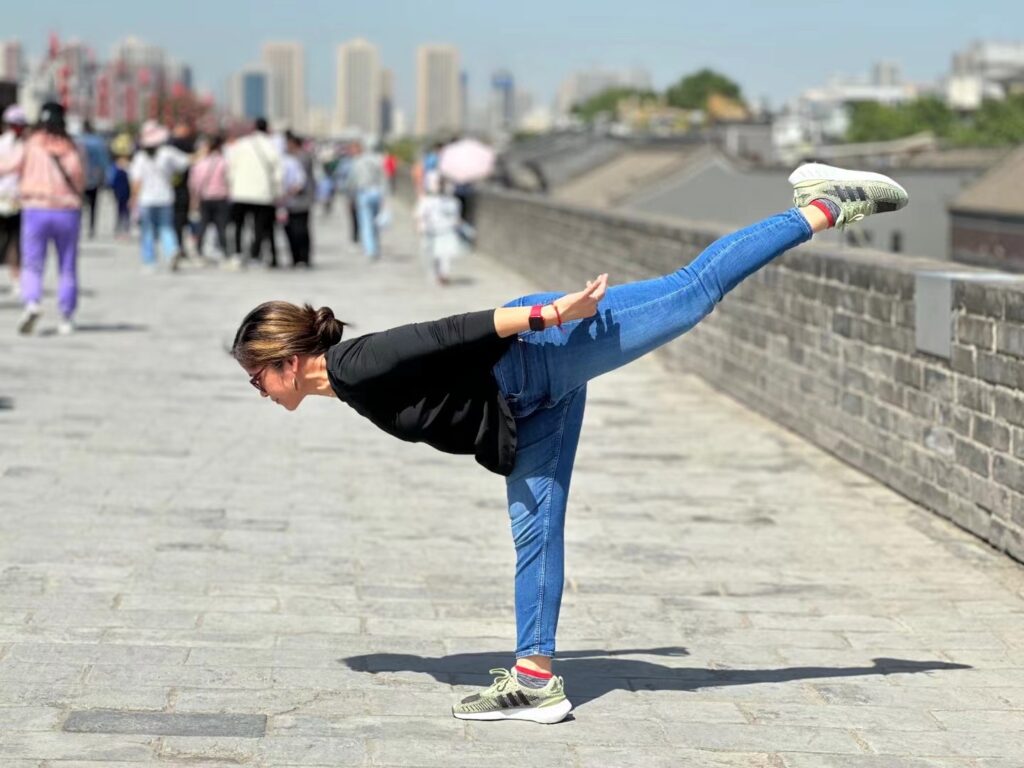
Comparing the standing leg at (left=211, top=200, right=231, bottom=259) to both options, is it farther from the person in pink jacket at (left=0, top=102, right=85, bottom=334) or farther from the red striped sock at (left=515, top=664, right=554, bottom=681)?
the red striped sock at (left=515, top=664, right=554, bottom=681)

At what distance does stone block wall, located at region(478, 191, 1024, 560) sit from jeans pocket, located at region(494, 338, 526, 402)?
342cm

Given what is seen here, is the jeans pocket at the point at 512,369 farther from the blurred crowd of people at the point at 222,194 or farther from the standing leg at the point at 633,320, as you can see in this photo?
the blurred crowd of people at the point at 222,194

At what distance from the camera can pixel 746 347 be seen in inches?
502

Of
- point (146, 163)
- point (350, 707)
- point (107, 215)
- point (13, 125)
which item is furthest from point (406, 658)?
point (107, 215)

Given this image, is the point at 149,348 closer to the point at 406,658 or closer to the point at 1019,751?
the point at 406,658

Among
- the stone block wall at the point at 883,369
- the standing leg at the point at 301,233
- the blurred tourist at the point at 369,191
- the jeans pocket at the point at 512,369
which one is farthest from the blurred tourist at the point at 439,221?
the jeans pocket at the point at 512,369

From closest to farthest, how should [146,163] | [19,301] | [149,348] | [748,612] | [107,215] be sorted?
[748,612], [149,348], [19,301], [146,163], [107,215]

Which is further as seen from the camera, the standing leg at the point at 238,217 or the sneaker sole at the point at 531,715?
the standing leg at the point at 238,217

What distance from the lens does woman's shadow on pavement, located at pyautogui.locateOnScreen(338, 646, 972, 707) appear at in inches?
221

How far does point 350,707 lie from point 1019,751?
1766mm

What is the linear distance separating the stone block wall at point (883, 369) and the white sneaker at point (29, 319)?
499cm

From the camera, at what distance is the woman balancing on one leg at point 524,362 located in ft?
15.2

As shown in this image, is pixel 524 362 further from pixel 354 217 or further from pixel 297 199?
pixel 354 217

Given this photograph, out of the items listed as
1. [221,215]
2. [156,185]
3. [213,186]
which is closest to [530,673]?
[156,185]
